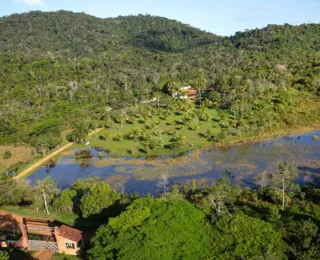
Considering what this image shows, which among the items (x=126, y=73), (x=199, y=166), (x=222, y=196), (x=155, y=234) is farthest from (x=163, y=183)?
(x=126, y=73)

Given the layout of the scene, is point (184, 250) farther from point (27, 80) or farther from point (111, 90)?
point (27, 80)

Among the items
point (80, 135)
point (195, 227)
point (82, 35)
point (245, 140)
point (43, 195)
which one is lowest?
point (245, 140)

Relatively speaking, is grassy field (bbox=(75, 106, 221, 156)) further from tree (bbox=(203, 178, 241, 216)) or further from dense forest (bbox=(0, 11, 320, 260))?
tree (bbox=(203, 178, 241, 216))

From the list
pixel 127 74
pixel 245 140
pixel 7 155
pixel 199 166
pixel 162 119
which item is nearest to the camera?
pixel 199 166

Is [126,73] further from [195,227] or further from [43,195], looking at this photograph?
[195,227]

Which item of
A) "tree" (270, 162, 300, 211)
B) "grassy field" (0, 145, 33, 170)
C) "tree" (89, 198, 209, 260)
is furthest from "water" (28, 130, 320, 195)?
"tree" (89, 198, 209, 260)

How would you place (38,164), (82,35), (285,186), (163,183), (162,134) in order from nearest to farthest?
(285,186) < (163,183) < (38,164) < (162,134) < (82,35)

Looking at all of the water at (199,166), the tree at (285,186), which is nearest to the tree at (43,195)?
the water at (199,166)
